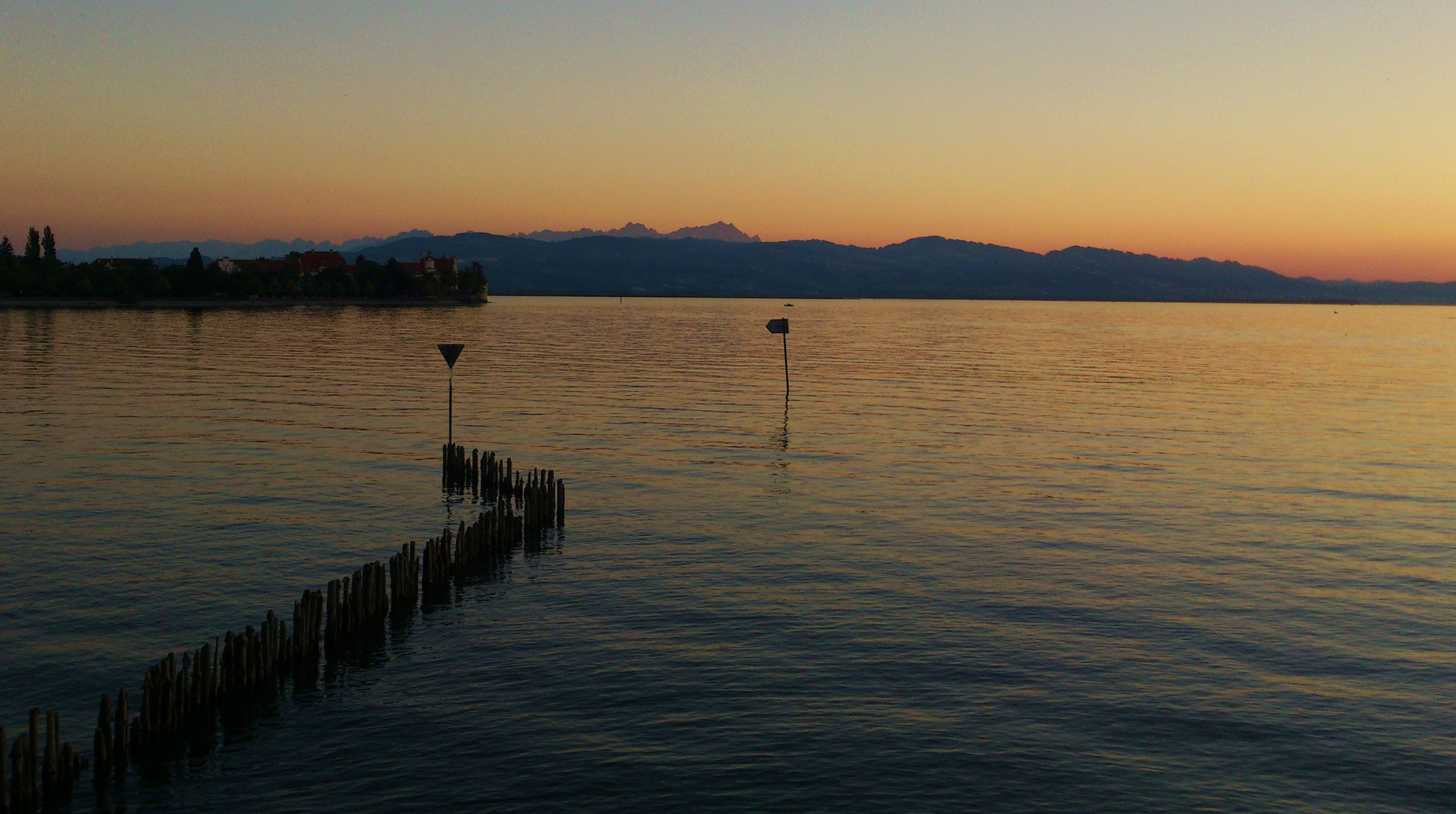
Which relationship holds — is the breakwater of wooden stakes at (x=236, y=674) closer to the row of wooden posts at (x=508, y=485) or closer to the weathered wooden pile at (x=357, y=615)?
the weathered wooden pile at (x=357, y=615)

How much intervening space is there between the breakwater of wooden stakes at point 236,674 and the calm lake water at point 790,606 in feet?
2.10

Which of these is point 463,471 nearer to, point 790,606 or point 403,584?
point 403,584

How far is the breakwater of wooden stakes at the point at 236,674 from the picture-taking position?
13391 mm

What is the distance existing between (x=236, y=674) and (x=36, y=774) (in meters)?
3.73

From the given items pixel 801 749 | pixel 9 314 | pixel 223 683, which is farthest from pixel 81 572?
pixel 9 314

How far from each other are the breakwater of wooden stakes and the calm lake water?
0.64m

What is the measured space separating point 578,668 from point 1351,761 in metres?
11.9

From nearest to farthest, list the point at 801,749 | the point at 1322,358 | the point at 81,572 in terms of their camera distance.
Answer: the point at 801,749, the point at 81,572, the point at 1322,358

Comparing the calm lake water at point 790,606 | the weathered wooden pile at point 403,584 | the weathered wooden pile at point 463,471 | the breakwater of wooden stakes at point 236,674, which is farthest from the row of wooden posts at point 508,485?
the weathered wooden pile at point 403,584

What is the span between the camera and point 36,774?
1296 cm

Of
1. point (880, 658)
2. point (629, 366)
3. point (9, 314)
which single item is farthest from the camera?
point (9, 314)

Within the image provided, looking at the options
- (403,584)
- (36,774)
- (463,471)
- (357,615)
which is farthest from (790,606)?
(463,471)

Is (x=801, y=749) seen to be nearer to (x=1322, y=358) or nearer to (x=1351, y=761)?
(x=1351, y=761)

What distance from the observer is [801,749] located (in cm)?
1540
